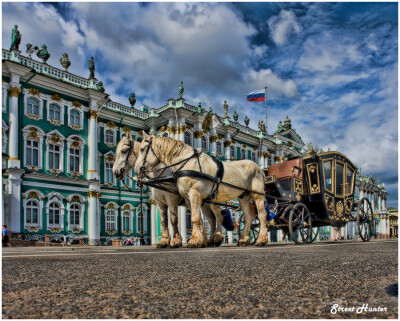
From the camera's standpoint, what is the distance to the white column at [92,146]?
2675 centimetres

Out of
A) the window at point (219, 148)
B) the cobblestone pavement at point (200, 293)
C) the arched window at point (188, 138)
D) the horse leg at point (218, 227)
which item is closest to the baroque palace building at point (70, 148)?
the arched window at point (188, 138)

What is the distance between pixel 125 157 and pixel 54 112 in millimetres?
18690

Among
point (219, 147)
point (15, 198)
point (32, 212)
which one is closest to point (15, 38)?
point (15, 198)

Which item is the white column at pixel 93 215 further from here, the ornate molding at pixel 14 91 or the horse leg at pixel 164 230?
the horse leg at pixel 164 230

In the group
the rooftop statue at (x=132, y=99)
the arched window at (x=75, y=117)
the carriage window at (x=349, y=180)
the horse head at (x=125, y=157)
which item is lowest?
the carriage window at (x=349, y=180)

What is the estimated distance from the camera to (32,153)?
2416 cm

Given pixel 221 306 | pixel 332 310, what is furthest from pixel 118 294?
pixel 332 310

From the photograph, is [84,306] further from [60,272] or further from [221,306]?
[60,272]

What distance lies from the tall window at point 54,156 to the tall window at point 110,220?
528 centimetres

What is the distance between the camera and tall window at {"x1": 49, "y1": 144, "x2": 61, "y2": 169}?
2518cm

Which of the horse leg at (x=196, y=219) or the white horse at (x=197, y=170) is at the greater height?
the white horse at (x=197, y=170)

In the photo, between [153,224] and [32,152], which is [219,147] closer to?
[153,224]

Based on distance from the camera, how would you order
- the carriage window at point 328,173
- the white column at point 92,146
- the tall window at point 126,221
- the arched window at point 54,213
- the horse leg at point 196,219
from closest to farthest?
→ the horse leg at point 196,219, the carriage window at point 328,173, the arched window at point 54,213, the white column at point 92,146, the tall window at point 126,221

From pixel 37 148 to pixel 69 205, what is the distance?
4.17 meters
